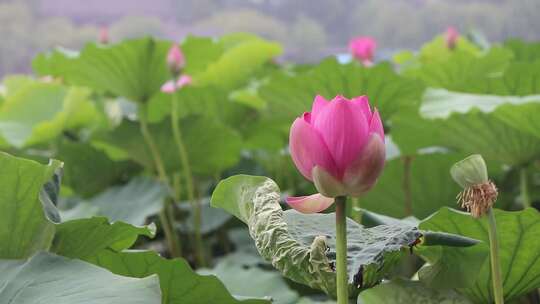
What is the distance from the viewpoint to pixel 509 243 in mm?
494

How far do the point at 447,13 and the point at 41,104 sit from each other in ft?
9.75

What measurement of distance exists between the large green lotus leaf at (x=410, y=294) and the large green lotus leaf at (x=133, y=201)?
19.3 inches

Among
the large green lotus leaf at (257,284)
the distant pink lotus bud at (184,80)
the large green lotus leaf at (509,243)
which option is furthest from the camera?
the distant pink lotus bud at (184,80)

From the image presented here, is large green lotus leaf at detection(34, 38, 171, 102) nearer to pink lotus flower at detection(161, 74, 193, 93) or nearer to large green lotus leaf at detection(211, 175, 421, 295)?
pink lotus flower at detection(161, 74, 193, 93)

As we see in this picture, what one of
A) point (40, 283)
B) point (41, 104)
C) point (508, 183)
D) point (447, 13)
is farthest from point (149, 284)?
point (447, 13)

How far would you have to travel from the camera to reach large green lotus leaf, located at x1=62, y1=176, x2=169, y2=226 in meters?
0.95

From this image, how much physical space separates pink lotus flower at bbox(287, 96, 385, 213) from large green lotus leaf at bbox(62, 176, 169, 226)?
0.54m

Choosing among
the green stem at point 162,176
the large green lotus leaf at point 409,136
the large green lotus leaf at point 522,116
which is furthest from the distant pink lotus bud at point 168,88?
the large green lotus leaf at point 522,116

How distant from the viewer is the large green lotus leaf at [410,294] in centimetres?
44

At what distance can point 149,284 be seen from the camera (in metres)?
0.43

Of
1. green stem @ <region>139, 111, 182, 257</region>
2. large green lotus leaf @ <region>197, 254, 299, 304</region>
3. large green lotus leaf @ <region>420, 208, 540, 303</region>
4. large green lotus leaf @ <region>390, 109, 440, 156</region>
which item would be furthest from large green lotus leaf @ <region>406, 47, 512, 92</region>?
large green lotus leaf @ <region>420, 208, 540, 303</region>

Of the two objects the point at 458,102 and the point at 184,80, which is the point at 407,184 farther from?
the point at 184,80

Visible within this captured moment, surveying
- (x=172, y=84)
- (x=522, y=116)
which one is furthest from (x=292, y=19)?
(x=522, y=116)

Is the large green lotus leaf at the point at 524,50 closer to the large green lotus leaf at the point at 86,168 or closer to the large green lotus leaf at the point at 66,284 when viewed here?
the large green lotus leaf at the point at 86,168
